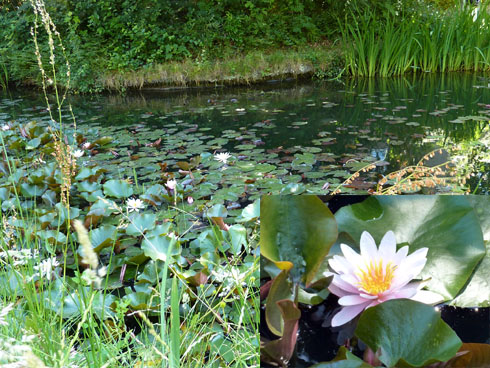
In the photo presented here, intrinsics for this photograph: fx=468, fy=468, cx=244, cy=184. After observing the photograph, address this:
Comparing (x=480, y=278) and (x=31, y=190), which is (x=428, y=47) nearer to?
(x=31, y=190)

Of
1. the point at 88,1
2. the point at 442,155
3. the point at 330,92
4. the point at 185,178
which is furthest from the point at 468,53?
the point at 88,1

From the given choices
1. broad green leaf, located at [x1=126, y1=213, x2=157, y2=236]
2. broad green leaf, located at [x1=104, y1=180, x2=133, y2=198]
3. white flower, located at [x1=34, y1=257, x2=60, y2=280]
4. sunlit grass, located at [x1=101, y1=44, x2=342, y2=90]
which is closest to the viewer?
white flower, located at [x1=34, y1=257, x2=60, y2=280]

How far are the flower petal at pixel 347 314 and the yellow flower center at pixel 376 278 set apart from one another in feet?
0.06

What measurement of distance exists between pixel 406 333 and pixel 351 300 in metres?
0.06

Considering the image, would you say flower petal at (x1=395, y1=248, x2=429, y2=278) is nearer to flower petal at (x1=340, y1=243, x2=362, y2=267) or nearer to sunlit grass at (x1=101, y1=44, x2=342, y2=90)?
flower petal at (x1=340, y1=243, x2=362, y2=267)

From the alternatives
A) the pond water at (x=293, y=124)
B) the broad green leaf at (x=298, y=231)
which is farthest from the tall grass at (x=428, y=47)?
the broad green leaf at (x=298, y=231)

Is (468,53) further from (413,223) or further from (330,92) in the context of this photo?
(413,223)

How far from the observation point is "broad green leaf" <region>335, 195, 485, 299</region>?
458 mm

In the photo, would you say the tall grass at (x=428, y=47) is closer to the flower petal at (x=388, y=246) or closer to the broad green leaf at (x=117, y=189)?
the broad green leaf at (x=117, y=189)

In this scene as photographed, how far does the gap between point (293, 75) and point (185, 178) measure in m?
4.64

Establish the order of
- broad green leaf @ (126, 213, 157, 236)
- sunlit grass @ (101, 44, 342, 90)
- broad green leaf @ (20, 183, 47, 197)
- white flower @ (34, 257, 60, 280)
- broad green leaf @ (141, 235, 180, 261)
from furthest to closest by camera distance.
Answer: sunlit grass @ (101, 44, 342, 90) < broad green leaf @ (20, 183, 47, 197) < broad green leaf @ (126, 213, 157, 236) < broad green leaf @ (141, 235, 180, 261) < white flower @ (34, 257, 60, 280)

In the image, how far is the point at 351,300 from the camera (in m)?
0.44

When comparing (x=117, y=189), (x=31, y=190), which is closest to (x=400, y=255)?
(x=117, y=189)

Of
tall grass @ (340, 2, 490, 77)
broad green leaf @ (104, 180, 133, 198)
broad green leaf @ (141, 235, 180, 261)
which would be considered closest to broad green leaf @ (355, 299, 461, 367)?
broad green leaf @ (141, 235, 180, 261)
